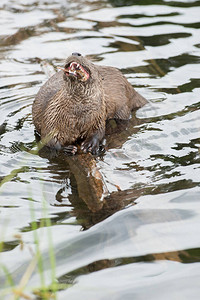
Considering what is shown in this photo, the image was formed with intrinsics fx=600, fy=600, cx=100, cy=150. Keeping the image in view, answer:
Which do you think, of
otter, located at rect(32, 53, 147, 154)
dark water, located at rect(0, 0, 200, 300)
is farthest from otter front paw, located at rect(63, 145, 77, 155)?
dark water, located at rect(0, 0, 200, 300)

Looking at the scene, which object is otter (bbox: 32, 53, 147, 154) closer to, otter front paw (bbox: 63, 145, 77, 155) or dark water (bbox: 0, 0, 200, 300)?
otter front paw (bbox: 63, 145, 77, 155)

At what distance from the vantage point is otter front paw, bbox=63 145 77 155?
16.4ft

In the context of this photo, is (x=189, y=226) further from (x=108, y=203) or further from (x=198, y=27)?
(x=198, y=27)

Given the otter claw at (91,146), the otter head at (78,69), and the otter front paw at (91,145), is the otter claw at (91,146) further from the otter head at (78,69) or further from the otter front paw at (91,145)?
the otter head at (78,69)

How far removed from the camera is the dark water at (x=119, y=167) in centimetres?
323

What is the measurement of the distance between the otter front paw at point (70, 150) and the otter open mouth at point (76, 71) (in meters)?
0.61

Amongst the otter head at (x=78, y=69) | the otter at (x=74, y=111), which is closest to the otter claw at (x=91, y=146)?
the otter at (x=74, y=111)

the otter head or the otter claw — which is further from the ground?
the otter head

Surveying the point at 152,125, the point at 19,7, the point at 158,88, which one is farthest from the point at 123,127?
the point at 19,7

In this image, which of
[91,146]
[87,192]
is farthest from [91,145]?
[87,192]

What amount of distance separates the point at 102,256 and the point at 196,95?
10.3ft

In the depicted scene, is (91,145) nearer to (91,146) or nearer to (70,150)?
(91,146)

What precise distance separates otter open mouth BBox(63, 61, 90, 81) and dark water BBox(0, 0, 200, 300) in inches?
26.7

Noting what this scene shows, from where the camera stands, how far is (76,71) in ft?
15.4
